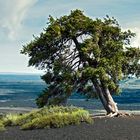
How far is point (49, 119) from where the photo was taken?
102ft

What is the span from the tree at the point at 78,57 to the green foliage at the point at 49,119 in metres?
5.82

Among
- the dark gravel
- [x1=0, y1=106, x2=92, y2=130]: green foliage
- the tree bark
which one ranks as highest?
the tree bark

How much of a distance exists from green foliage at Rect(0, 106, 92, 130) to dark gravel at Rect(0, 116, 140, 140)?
90 centimetres

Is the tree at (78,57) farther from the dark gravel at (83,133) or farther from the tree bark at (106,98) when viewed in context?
the dark gravel at (83,133)

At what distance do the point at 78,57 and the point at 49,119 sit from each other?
37.7ft

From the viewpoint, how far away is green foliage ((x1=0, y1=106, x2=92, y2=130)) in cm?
3036

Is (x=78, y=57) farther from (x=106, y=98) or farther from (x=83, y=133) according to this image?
(x=83, y=133)

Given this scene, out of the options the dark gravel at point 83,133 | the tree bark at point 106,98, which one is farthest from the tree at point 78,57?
the dark gravel at point 83,133

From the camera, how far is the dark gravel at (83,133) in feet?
→ 83.6

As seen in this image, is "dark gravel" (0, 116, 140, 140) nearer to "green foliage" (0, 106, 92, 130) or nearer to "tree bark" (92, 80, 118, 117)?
"green foliage" (0, 106, 92, 130)

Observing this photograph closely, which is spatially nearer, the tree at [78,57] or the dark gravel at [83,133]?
the dark gravel at [83,133]

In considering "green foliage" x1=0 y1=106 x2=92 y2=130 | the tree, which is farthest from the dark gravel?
the tree

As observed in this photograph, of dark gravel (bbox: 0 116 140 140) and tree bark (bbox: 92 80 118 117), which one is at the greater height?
tree bark (bbox: 92 80 118 117)

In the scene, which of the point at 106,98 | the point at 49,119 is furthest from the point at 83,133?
the point at 106,98
